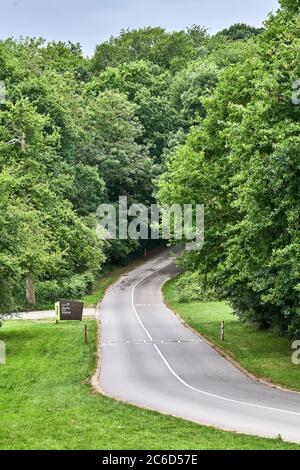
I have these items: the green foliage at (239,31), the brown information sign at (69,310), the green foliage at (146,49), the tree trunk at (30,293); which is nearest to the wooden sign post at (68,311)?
the brown information sign at (69,310)

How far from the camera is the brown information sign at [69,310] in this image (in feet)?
135

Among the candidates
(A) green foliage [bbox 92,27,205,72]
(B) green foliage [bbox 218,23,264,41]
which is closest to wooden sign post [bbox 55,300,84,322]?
(A) green foliage [bbox 92,27,205,72]

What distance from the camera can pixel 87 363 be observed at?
2773 centimetres

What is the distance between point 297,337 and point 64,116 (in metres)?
32.7

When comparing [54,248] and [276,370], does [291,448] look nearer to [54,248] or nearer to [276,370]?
[276,370]

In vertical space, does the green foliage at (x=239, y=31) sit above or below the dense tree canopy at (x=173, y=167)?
above

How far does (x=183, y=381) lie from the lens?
24.0 metres

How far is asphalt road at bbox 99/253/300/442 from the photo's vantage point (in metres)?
18.3

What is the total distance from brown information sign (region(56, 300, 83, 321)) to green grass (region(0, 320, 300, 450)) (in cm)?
Result: 1187

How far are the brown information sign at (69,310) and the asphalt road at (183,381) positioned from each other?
1.85m

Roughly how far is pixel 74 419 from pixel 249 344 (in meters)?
16.0

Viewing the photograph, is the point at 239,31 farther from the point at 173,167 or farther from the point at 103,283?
the point at 173,167

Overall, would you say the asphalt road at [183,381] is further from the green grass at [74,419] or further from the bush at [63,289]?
the bush at [63,289]

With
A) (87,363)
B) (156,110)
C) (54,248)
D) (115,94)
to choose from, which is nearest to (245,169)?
(87,363)
